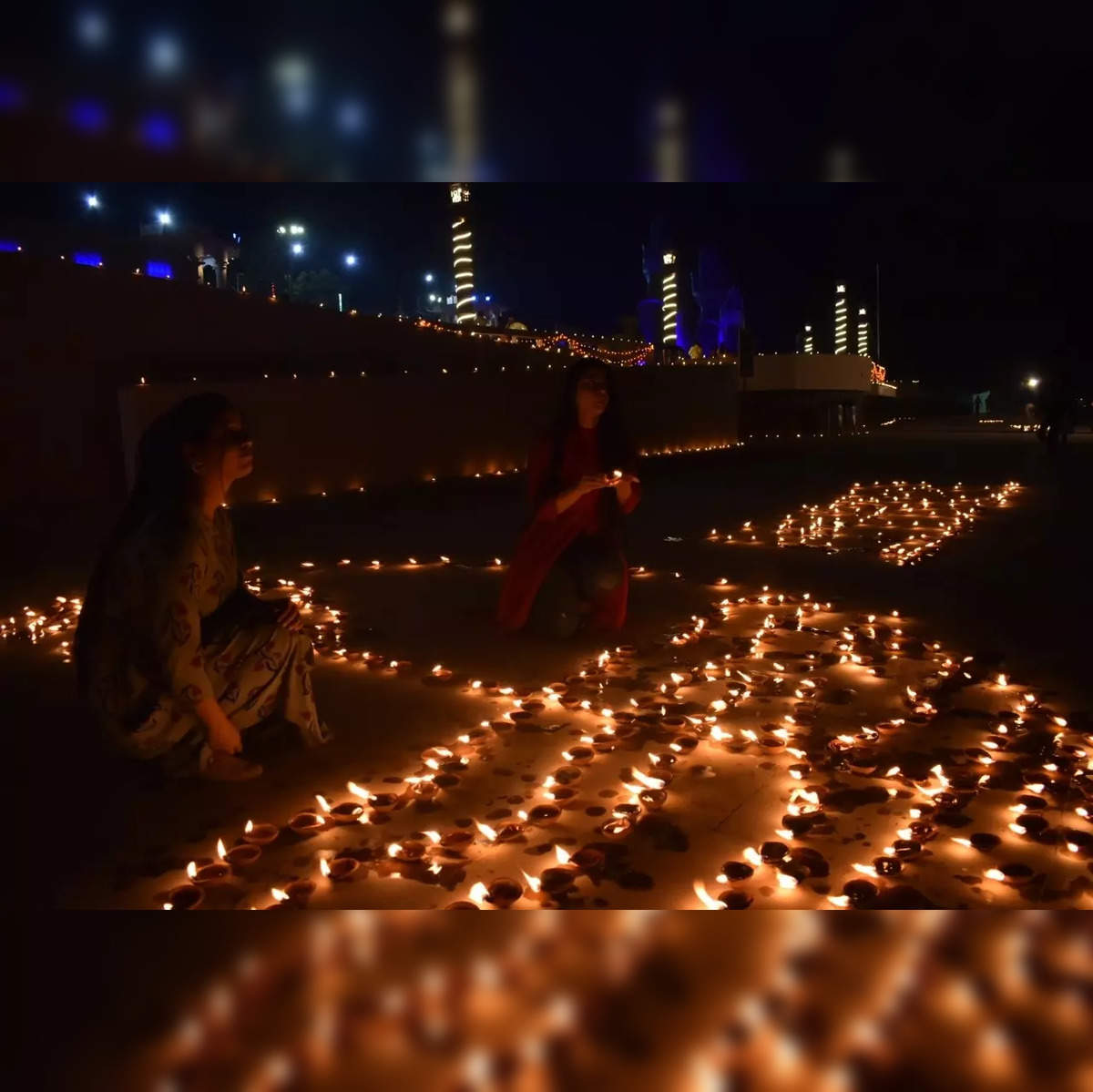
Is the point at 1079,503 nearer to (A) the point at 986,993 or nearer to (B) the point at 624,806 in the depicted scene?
(B) the point at 624,806

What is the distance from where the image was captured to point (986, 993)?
128 cm

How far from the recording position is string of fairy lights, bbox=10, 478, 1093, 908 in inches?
104

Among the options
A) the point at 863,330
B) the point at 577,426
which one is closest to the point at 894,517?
the point at 577,426

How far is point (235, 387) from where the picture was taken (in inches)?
413

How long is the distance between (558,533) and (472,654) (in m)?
0.77

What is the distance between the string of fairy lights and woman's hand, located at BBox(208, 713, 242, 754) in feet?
1.22

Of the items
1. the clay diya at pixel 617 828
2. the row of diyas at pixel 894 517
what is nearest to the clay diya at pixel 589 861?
the clay diya at pixel 617 828

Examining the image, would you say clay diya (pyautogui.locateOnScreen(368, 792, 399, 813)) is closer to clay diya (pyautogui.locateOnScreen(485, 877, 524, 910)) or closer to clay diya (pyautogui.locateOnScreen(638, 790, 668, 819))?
clay diya (pyautogui.locateOnScreen(485, 877, 524, 910))

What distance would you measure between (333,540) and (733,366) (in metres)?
11.4

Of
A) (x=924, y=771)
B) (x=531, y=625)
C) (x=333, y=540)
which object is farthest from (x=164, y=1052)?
(x=333, y=540)

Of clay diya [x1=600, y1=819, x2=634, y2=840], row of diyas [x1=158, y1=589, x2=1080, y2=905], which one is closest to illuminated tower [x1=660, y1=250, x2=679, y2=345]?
row of diyas [x1=158, y1=589, x2=1080, y2=905]

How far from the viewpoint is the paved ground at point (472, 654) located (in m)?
2.76

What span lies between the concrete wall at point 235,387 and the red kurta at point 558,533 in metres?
6.10

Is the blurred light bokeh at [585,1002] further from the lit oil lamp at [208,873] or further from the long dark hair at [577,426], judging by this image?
the long dark hair at [577,426]
